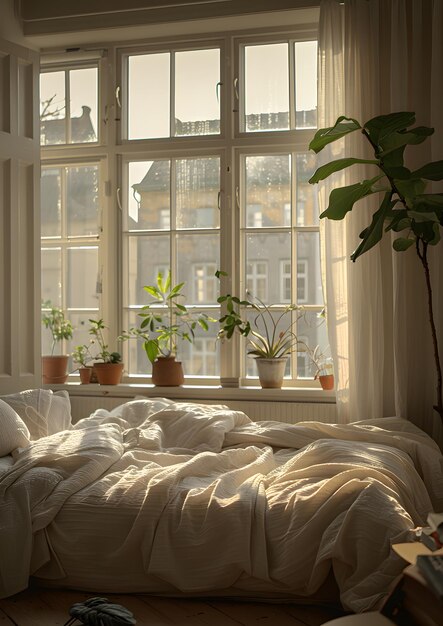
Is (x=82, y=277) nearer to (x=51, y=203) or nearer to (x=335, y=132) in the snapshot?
(x=51, y=203)

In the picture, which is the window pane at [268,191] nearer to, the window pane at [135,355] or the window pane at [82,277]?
the window pane at [135,355]

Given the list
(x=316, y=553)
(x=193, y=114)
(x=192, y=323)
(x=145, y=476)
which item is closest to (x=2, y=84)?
(x=193, y=114)

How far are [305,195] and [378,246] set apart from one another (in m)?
0.71

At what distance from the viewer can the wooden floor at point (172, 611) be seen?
2.95 m

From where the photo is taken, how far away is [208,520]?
3.09 meters

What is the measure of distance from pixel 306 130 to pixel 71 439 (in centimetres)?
254

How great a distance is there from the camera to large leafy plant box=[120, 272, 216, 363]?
5.22 metres

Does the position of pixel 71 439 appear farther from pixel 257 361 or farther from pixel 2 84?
pixel 2 84

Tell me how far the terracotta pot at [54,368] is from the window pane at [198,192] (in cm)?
120

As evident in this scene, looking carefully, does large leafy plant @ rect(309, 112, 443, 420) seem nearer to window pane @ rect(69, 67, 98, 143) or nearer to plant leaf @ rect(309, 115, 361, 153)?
plant leaf @ rect(309, 115, 361, 153)

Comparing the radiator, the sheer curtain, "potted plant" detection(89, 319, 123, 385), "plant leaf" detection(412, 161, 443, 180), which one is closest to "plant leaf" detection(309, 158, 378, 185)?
"plant leaf" detection(412, 161, 443, 180)

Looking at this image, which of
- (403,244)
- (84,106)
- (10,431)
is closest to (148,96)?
(84,106)

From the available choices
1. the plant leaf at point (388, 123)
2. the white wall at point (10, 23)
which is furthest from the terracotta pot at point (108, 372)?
the plant leaf at point (388, 123)

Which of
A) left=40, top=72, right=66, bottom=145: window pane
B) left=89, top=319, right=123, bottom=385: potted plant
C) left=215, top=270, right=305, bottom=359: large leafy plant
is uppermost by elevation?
left=40, top=72, right=66, bottom=145: window pane
